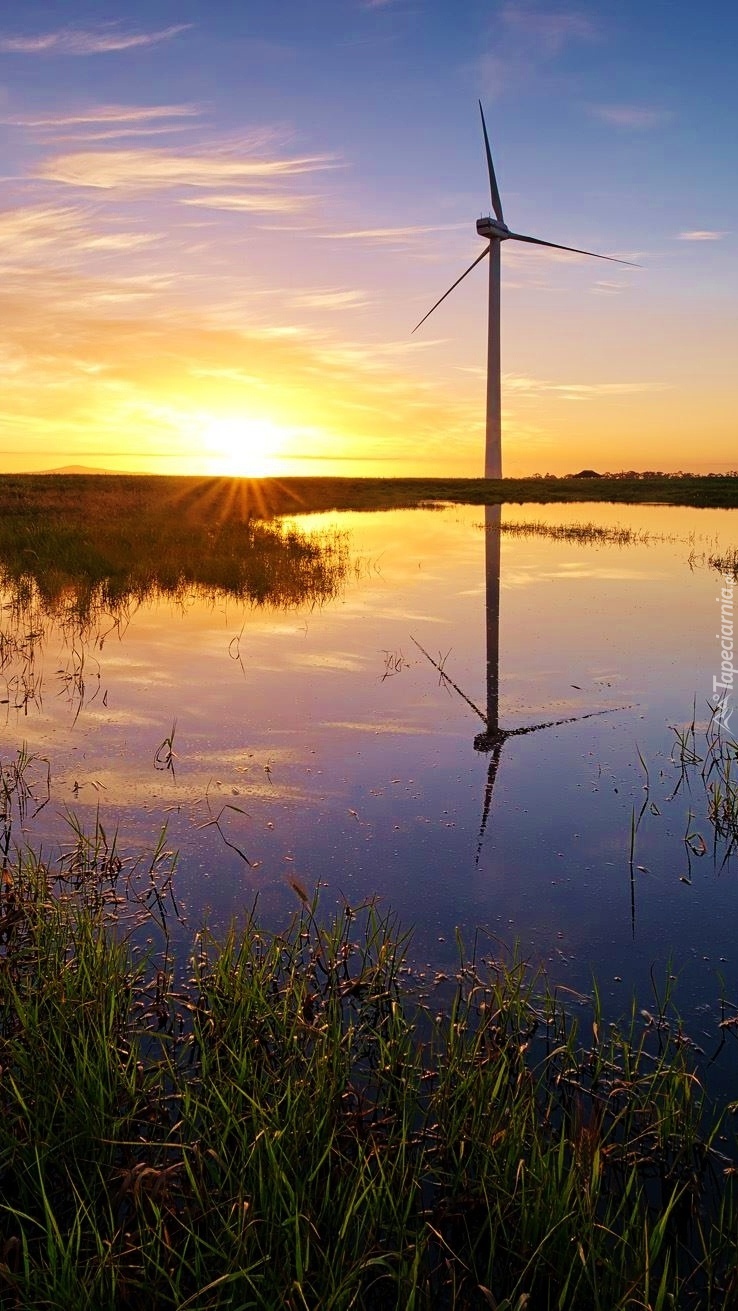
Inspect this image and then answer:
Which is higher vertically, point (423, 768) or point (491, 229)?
point (491, 229)

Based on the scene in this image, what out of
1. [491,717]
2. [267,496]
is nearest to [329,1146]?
[491,717]

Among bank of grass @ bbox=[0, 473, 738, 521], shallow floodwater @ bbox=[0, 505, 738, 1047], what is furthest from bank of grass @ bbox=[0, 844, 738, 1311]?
bank of grass @ bbox=[0, 473, 738, 521]

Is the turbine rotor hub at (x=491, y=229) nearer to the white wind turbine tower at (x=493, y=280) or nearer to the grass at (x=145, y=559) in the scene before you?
the white wind turbine tower at (x=493, y=280)

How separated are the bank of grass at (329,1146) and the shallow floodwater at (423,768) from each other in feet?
2.90

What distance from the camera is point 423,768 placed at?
10500 millimetres

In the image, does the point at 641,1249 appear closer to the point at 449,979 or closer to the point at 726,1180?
the point at 726,1180

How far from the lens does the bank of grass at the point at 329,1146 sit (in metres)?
3.57

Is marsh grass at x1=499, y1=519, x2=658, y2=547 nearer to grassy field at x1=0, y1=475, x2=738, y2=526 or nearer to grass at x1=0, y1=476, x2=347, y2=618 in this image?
grass at x1=0, y1=476, x2=347, y2=618

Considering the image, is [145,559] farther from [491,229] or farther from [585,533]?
[491,229]

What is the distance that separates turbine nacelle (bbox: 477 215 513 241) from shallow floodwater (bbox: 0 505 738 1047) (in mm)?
46459

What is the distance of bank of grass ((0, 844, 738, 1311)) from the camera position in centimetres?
357

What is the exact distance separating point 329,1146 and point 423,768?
676 cm

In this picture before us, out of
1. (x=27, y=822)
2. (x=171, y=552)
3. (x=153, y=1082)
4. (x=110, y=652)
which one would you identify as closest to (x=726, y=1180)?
(x=153, y=1082)

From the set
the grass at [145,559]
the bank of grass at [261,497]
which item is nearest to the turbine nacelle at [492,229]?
the bank of grass at [261,497]
